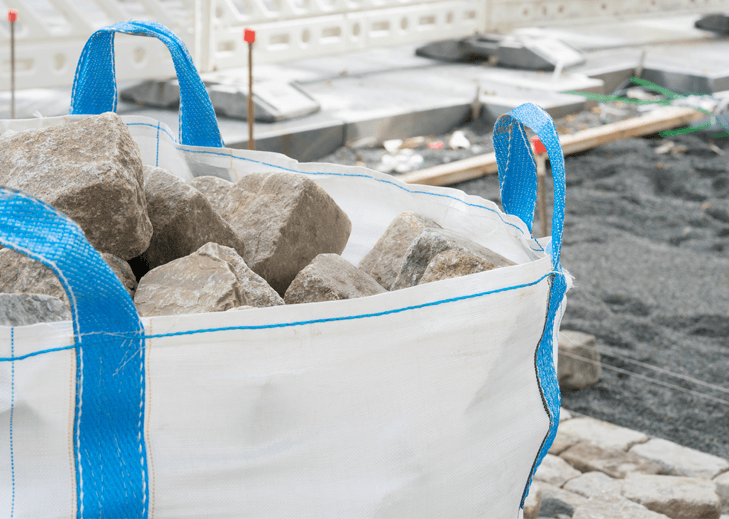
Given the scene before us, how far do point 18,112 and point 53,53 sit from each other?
44 centimetres

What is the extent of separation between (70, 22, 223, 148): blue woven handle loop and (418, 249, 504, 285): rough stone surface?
1.94ft

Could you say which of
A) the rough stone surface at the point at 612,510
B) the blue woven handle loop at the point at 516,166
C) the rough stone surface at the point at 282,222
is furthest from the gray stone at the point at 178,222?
the rough stone surface at the point at 612,510

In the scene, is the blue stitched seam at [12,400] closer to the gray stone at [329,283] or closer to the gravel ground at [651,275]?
the gray stone at [329,283]

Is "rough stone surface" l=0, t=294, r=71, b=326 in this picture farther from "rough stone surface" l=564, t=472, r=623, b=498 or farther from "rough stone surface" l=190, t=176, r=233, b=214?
"rough stone surface" l=564, t=472, r=623, b=498

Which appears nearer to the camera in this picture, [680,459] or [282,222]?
[282,222]

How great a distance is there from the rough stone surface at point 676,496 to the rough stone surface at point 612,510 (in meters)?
0.12

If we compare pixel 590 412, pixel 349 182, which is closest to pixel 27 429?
pixel 349 182

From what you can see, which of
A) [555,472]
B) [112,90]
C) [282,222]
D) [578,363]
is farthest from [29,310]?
[578,363]

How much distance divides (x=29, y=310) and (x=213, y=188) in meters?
0.62

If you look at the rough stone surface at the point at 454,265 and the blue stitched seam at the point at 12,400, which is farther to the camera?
the rough stone surface at the point at 454,265

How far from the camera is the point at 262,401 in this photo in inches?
33.3

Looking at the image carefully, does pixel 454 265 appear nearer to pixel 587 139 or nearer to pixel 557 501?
pixel 557 501

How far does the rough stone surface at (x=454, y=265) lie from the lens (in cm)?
111

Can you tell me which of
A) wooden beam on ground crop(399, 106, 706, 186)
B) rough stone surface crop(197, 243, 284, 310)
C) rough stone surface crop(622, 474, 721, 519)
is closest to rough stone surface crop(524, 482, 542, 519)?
rough stone surface crop(622, 474, 721, 519)
